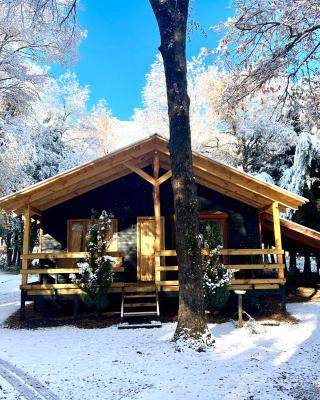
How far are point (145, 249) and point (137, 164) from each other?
293 cm

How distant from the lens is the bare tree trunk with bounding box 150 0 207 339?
8.02 meters

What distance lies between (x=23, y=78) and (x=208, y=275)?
11.0 m

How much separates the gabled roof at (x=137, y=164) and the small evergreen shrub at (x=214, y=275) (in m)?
1.89

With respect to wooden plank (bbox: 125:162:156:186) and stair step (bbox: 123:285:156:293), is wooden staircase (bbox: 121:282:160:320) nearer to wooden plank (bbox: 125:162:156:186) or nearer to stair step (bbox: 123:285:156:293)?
stair step (bbox: 123:285:156:293)

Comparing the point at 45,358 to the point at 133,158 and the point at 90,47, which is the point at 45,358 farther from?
the point at 90,47

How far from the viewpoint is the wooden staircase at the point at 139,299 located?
36.1 feet

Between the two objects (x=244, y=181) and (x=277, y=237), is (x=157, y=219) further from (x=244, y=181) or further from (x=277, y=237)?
(x=277, y=237)

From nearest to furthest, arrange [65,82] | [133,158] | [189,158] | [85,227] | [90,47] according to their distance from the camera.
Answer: [189,158] < [133,158] < [85,227] < [90,47] < [65,82]

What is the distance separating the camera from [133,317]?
1102cm

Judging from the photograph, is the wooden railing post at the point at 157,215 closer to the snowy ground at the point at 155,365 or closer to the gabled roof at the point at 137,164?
the gabled roof at the point at 137,164

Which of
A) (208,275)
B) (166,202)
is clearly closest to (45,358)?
(208,275)

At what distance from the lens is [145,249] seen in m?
13.3

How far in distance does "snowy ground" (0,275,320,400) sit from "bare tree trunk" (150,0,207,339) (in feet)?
3.83

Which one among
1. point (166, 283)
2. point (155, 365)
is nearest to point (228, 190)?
point (166, 283)
